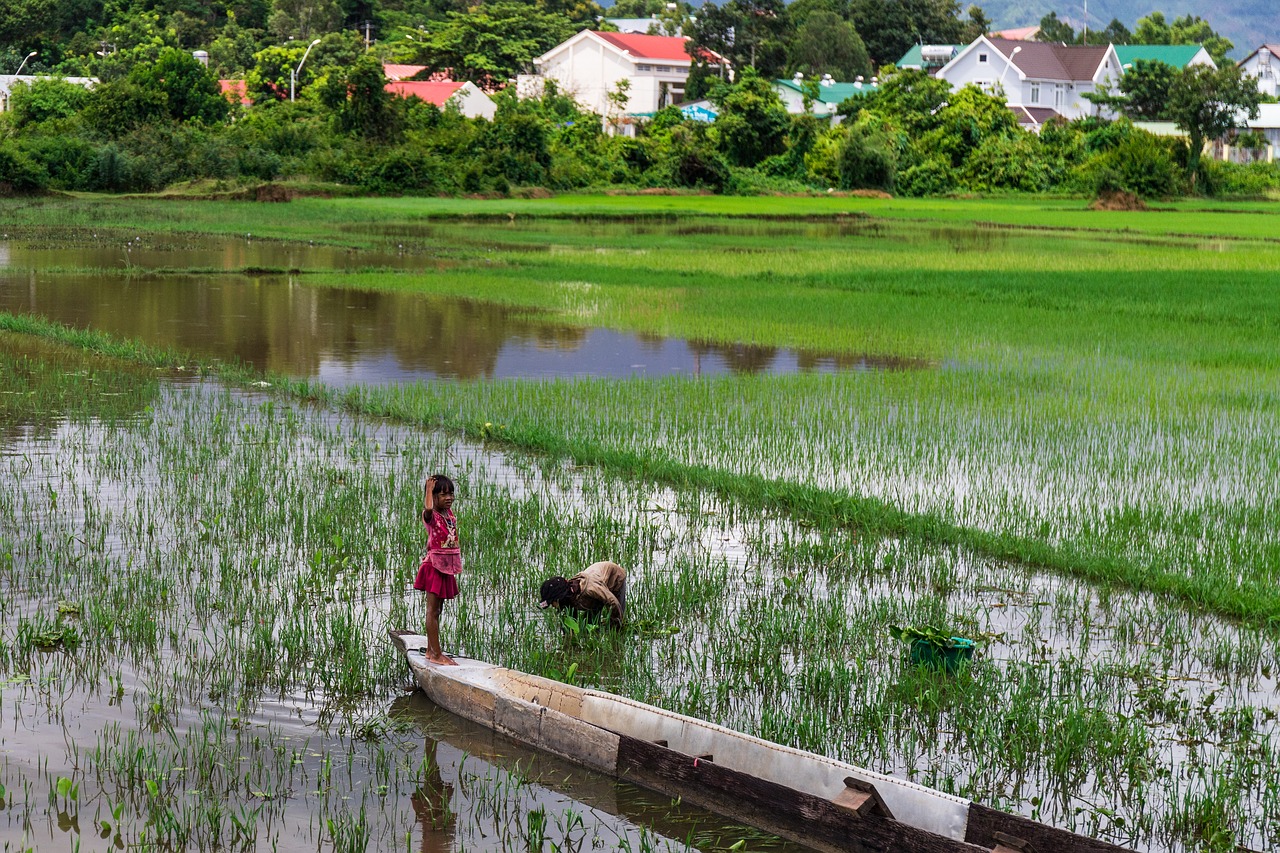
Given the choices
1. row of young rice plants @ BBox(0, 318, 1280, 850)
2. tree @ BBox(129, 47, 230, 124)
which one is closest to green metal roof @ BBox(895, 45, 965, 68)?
tree @ BBox(129, 47, 230, 124)

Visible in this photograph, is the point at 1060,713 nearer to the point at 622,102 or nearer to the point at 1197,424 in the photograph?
the point at 1197,424

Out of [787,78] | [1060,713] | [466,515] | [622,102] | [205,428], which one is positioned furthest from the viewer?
[787,78]

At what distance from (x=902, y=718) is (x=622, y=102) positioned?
60.3 metres

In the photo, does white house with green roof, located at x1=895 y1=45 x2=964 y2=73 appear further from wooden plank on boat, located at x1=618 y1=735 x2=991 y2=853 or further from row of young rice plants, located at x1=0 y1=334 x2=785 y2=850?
wooden plank on boat, located at x1=618 y1=735 x2=991 y2=853

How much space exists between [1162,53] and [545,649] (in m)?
81.0

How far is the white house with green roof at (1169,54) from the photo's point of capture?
245ft

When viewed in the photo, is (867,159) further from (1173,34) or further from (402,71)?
(1173,34)

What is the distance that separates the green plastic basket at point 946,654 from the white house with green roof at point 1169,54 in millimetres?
74097

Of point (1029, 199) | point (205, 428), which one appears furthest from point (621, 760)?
point (1029, 199)

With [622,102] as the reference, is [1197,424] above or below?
below

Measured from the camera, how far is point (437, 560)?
5148 mm

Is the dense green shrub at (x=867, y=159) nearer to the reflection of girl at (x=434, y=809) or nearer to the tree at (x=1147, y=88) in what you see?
the tree at (x=1147, y=88)

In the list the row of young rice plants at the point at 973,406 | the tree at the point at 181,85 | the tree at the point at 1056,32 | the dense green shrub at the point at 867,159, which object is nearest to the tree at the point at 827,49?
the dense green shrub at the point at 867,159

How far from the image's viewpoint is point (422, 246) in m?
26.1
